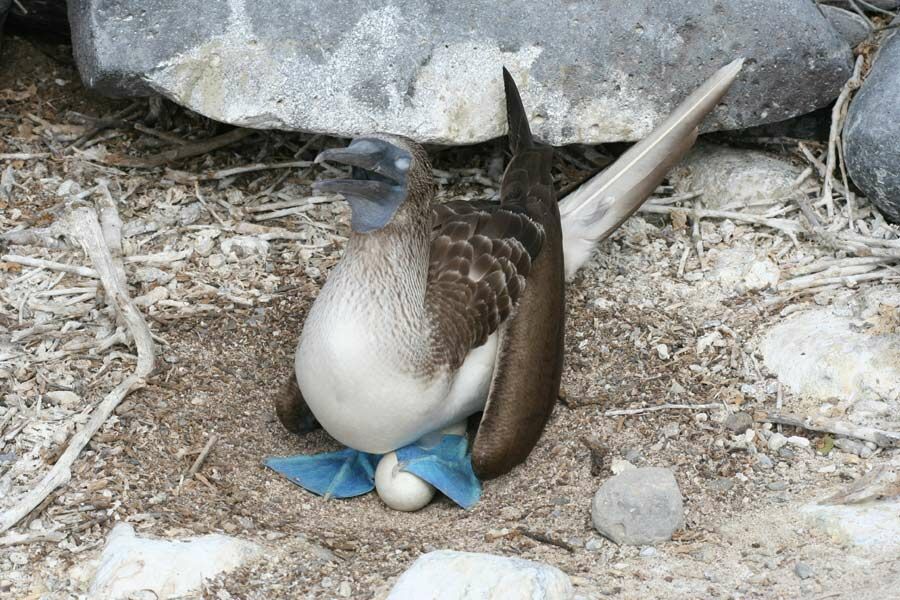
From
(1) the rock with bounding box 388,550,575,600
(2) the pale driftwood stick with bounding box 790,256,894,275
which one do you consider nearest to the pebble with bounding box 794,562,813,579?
(1) the rock with bounding box 388,550,575,600

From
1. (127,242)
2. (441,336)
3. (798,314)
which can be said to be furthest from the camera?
(127,242)

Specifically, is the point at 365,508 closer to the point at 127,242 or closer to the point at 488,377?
the point at 488,377

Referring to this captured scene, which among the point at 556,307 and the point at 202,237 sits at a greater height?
Answer: the point at 556,307

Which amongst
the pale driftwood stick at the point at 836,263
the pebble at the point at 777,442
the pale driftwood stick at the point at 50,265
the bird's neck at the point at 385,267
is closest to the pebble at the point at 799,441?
the pebble at the point at 777,442

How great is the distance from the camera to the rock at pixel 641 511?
442 centimetres

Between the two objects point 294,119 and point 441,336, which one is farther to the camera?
point 294,119

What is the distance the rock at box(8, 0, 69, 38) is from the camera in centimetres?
679

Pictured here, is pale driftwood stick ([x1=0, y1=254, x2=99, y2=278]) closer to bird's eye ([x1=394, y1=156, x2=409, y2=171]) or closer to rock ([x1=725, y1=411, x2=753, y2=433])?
bird's eye ([x1=394, y1=156, x2=409, y2=171])

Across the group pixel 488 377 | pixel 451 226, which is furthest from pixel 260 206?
pixel 488 377

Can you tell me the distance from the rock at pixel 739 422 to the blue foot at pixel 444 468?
108 centimetres

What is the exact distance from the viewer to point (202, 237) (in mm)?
6203

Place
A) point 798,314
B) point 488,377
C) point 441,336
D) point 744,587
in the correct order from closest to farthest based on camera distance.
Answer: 1. point 744,587
2. point 441,336
3. point 488,377
4. point 798,314

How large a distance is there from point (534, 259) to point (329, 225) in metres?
1.48

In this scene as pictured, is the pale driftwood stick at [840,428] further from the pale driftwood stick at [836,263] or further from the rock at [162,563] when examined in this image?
the rock at [162,563]
